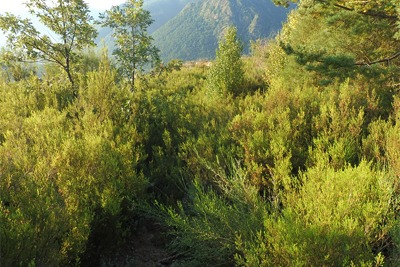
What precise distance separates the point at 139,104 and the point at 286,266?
4509mm

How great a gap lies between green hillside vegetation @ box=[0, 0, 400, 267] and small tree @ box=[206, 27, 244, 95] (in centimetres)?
12

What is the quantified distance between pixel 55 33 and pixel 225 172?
6049 millimetres

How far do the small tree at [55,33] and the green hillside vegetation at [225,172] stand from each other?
456mm

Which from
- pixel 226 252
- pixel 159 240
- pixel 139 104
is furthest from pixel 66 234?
pixel 139 104

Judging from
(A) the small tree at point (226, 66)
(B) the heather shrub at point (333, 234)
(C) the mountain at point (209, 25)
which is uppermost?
(C) the mountain at point (209, 25)

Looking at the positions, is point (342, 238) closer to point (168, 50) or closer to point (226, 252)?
point (226, 252)

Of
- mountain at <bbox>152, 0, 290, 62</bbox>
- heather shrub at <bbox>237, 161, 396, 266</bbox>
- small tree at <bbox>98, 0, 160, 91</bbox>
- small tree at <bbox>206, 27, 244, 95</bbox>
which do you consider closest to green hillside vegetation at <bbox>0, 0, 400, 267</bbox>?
heather shrub at <bbox>237, 161, 396, 266</bbox>

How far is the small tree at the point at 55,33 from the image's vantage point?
5102 millimetres

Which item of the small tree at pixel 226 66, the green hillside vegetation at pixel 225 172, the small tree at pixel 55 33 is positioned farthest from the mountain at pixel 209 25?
the green hillside vegetation at pixel 225 172

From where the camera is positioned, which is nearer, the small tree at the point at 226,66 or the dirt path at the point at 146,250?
the dirt path at the point at 146,250

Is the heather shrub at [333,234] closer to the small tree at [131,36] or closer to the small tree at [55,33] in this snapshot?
the small tree at [131,36]

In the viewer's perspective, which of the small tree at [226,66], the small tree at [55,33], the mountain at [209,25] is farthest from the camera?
the mountain at [209,25]

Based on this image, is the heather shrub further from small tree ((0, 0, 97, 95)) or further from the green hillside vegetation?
small tree ((0, 0, 97, 95))

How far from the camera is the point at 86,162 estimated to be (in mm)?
2602
